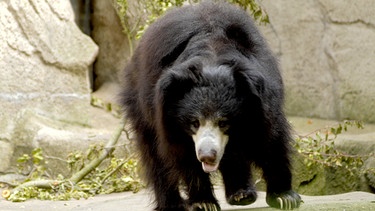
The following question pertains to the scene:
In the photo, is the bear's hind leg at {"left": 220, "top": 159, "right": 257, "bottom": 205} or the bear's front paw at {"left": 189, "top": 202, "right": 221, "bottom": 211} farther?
the bear's hind leg at {"left": 220, "top": 159, "right": 257, "bottom": 205}

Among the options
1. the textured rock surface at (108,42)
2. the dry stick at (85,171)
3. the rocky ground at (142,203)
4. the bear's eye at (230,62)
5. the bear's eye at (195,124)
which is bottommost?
the textured rock surface at (108,42)

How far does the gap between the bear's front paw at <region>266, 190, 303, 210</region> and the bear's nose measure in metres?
0.76

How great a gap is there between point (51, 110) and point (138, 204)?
2048 mm

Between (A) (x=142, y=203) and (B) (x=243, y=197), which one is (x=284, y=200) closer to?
(B) (x=243, y=197)

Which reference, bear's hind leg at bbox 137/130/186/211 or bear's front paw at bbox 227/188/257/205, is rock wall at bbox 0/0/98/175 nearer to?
bear's hind leg at bbox 137/130/186/211

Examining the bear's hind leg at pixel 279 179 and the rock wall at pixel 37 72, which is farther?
the rock wall at pixel 37 72

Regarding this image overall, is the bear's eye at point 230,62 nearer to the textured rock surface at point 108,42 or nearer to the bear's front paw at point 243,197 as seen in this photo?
the bear's front paw at point 243,197

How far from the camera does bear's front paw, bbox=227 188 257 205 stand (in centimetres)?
452

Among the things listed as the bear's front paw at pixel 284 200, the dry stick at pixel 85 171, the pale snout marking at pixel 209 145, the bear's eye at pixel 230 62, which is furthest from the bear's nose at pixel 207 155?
the dry stick at pixel 85 171

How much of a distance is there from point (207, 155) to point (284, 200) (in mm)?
812

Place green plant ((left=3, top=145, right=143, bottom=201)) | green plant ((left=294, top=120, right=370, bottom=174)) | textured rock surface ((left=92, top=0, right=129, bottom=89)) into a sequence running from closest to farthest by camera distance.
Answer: green plant ((left=294, top=120, right=370, bottom=174)) < green plant ((left=3, top=145, right=143, bottom=201)) < textured rock surface ((left=92, top=0, right=129, bottom=89))

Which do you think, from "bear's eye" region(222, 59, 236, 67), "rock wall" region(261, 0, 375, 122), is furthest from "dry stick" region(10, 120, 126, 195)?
"bear's eye" region(222, 59, 236, 67)

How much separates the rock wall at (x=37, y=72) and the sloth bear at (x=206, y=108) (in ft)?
7.20

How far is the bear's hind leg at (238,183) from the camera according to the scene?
4527 millimetres
